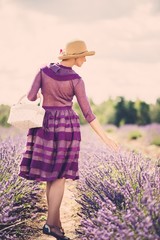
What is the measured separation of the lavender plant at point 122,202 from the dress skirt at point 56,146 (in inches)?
12.5

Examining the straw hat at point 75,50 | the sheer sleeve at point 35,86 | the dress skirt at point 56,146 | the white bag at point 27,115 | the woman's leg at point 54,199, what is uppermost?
the straw hat at point 75,50

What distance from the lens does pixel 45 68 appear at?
388cm

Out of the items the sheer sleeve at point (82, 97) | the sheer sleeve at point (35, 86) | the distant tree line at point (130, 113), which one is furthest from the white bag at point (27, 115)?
the distant tree line at point (130, 113)

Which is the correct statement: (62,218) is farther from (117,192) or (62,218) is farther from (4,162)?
(117,192)

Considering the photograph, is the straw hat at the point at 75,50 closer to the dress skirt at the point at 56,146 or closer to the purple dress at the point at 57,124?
the purple dress at the point at 57,124

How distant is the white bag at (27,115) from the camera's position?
12.3 ft

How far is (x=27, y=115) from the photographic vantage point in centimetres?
379

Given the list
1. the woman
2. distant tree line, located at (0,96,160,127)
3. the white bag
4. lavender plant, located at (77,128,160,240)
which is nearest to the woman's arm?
the woman

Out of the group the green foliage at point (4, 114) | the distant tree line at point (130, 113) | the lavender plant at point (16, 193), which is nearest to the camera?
the lavender plant at point (16, 193)

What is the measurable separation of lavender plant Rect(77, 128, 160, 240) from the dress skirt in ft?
1.04

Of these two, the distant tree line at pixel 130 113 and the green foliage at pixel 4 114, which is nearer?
the green foliage at pixel 4 114

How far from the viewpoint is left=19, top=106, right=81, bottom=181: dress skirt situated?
3846mm

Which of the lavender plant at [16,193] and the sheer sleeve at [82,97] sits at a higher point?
the sheer sleeve at [82,97]

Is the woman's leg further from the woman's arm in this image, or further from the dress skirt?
the woman's arm
